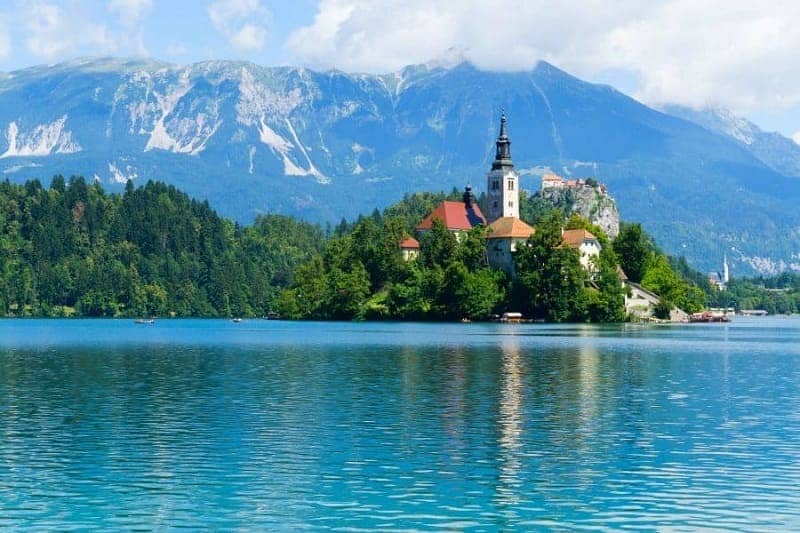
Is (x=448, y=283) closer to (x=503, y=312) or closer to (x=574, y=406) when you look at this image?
(x=503, y=312)

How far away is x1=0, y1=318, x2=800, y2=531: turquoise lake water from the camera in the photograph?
3097 cm

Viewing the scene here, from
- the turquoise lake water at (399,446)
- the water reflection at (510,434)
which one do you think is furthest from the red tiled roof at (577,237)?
the water reflection at (510,434)

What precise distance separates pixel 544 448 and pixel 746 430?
9852 millimetres

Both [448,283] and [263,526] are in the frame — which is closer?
[263,526]

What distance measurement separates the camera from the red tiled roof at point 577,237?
189 m

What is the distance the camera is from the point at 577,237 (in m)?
191

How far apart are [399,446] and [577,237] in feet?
500

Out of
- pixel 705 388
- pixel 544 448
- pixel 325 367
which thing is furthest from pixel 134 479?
pixel 325 367

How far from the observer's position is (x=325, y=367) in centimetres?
7831

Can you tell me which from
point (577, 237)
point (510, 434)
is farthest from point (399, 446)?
point (577, 237)

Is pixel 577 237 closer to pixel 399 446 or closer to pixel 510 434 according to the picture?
pixel 510 434

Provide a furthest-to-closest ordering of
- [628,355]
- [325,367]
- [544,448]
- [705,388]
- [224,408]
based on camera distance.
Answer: [628,355]
[325,367]
[705,388]
[224,408]
[544,448]

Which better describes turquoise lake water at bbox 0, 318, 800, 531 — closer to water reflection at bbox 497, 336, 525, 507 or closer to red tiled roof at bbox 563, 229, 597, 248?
water reflection at bbox 497, 336, 525, 507

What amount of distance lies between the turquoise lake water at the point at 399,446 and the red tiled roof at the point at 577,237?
4282 inches
